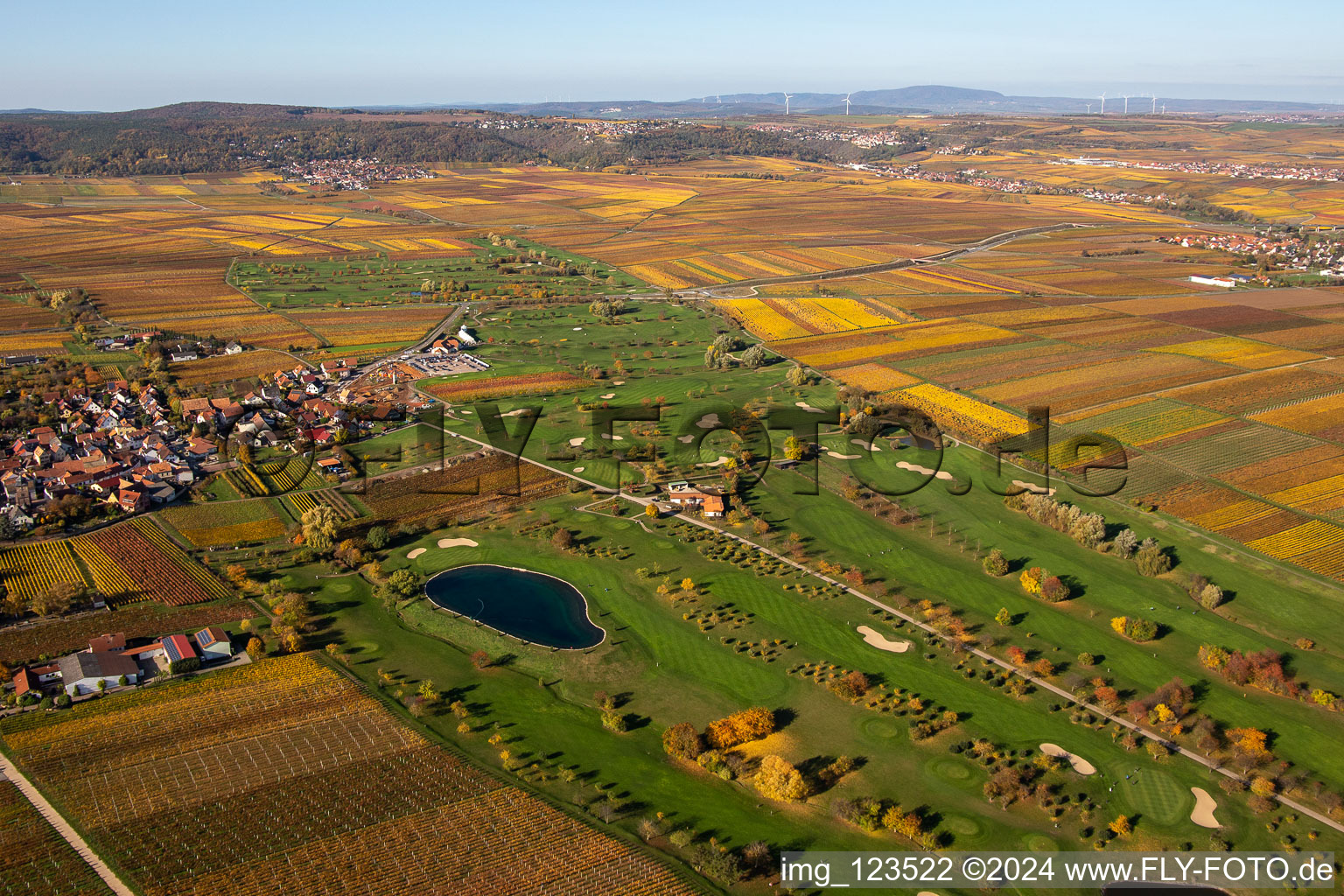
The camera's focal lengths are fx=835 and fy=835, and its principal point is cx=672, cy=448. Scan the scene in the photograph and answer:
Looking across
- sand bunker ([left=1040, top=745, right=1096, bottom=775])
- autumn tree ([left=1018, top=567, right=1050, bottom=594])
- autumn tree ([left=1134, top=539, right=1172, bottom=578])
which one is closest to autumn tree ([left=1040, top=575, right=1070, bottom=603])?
autumn tree ([left=1018, top=567, right=1050, bottom=594])

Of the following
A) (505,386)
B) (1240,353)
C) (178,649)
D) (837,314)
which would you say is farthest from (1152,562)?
(837,314)

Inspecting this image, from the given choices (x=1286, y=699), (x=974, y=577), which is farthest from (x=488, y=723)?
(x=1286, y=699)

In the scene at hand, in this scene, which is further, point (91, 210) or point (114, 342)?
point (91, 210)

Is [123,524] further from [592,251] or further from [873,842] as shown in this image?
[592,251]

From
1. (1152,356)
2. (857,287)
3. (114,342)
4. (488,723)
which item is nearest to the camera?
(488,723)

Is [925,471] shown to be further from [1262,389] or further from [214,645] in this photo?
[214,645]

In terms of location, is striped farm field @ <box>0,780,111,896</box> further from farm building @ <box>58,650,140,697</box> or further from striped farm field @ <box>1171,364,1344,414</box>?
striped farm field @ <box>1171,364,1344,414</box>

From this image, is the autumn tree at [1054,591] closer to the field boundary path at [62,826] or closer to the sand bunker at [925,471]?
the sand bunker at [925,471]
